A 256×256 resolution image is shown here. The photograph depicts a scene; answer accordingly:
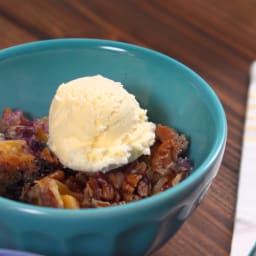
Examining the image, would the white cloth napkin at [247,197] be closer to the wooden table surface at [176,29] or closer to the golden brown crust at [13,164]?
the wooden table surface at [176,29]

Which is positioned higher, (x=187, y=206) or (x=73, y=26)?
(x=187, y=206)

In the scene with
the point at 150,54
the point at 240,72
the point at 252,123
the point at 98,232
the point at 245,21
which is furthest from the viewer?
Answer: the point at 245,21

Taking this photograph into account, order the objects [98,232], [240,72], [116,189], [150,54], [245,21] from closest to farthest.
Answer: [98,232] < [116,189] < [150,54] < [240,72] < [245,21]

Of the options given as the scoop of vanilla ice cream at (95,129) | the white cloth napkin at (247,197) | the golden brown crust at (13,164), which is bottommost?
the golden brown crust at (13,164)

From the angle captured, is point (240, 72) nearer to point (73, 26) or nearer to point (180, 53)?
point (180, 53)

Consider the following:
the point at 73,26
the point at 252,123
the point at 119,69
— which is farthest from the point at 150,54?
the point at 73,26

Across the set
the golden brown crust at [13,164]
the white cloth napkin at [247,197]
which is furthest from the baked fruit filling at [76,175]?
the white cloth napkin at [247,197]

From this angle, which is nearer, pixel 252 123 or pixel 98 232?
pixel 98 232
